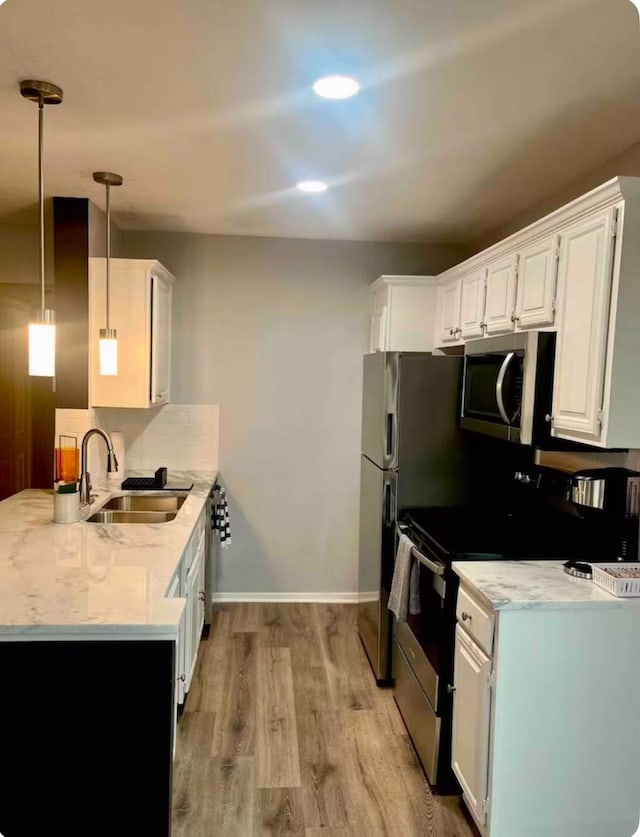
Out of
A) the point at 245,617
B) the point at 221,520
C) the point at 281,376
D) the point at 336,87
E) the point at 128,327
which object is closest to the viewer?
the point at 336,87

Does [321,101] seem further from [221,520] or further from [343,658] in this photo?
[343,658]

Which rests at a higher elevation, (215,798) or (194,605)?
(194,605)

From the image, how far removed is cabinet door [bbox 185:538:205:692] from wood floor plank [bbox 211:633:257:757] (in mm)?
210

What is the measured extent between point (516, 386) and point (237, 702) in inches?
79.9

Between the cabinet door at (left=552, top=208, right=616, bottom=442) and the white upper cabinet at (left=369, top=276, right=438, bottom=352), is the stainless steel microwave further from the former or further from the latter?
the white upper cabinet at (left=369, top=276, right=438, bottom=352)

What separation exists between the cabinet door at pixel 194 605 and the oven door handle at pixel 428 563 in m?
1.02

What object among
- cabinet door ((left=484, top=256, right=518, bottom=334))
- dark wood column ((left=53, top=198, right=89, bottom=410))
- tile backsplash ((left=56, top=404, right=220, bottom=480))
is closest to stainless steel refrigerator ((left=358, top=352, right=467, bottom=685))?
cabinet door ((left=484, top=256, right=518, bottom=334))

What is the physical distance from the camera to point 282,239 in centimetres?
405

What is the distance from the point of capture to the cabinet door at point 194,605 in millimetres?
2756

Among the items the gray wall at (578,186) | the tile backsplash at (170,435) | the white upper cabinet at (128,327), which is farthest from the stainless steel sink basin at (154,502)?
the gray wall at (578,186)

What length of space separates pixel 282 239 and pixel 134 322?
1.28 m

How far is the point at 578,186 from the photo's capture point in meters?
2.67

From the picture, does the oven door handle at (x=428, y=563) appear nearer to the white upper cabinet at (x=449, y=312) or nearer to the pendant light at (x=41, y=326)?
the white upper cabinet at (x=449, y=312)

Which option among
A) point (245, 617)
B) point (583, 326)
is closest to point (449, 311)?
point (583, 326)
